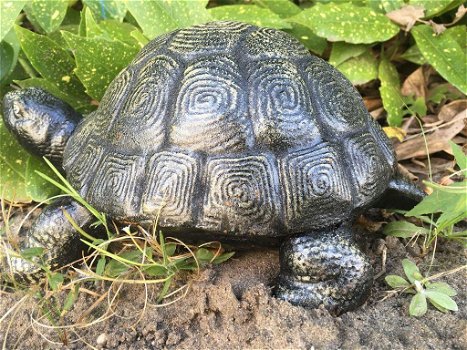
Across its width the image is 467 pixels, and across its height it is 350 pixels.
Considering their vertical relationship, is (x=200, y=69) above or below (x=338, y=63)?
above

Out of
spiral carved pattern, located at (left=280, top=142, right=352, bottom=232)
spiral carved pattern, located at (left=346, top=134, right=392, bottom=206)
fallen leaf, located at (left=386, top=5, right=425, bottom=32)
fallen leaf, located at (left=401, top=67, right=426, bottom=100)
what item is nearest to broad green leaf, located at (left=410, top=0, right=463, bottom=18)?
fallen leaf, located at (left=386, top=5, right=425, bottom=32)

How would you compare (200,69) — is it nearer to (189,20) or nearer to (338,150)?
(338,150)

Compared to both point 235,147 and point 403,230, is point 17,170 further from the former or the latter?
point 403,230

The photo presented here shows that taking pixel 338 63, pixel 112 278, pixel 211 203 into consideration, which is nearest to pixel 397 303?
pixel 211 203

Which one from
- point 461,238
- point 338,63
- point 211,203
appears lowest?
point 461,238

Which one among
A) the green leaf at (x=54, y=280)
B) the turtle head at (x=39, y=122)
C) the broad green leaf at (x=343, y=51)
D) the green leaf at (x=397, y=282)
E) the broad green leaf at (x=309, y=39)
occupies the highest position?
the turtle head at (x=39, y=122)

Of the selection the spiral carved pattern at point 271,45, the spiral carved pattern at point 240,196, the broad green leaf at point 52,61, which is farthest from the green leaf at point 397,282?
the broad green leaf at point 52,61

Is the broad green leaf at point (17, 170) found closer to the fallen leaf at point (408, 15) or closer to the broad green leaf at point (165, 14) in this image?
the broad green leaf at point (165, 14)
